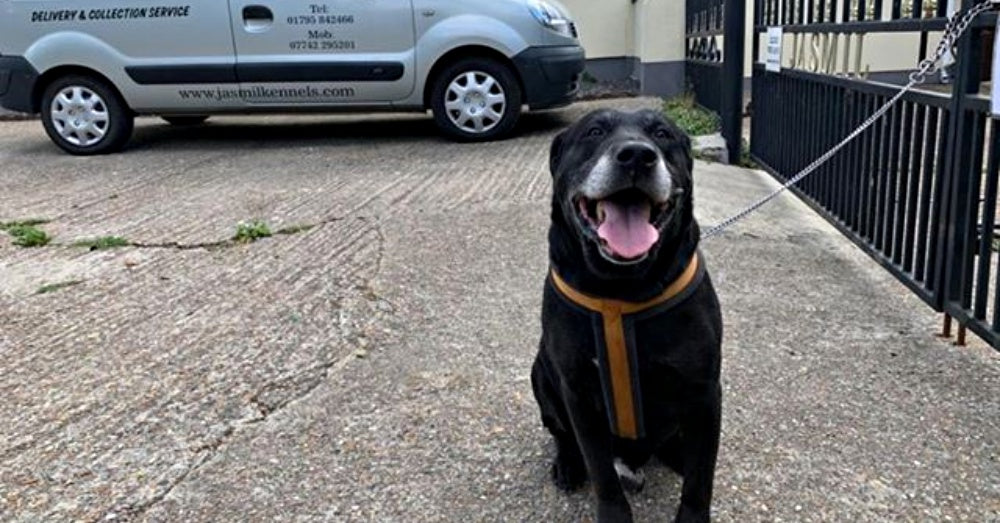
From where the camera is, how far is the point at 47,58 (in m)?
7.80

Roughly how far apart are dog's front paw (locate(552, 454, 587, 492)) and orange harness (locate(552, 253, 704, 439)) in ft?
1.32

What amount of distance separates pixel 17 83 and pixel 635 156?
7.53 m

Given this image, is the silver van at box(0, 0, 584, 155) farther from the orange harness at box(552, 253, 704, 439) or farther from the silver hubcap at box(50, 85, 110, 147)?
the orange harness at box(552, 253, 704, 439)

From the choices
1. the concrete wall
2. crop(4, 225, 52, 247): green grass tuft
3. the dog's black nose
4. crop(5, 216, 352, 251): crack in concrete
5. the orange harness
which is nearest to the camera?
the dog's black nose

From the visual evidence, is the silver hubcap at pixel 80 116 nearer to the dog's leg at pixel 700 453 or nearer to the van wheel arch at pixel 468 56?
the van wheel arch at pixel 468 56

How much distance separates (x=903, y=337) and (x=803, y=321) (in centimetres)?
39

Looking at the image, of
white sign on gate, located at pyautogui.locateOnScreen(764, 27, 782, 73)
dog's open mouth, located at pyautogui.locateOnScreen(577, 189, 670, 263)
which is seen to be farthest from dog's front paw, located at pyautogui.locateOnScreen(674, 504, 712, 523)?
white sign on gate, located at pyautogui.locateOnScreen(764, 27, 782, 73)

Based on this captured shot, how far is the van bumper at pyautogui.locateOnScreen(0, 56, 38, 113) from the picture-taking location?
7875mm

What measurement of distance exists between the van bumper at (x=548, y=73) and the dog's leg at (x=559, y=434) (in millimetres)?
5553

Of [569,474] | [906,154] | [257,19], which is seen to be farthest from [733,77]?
[569,474]

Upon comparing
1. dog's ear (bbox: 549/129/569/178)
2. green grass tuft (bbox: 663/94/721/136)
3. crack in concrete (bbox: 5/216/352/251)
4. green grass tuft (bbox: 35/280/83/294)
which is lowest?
green grass tuft (bbox: 35/280/83/294)

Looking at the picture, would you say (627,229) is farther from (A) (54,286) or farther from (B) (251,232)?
(B) (251,232)

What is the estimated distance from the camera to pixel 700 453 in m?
2.20

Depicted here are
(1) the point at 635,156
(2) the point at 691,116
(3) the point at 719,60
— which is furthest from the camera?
(2) the point at 691,116
